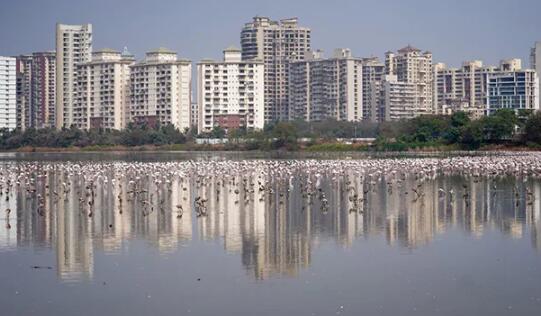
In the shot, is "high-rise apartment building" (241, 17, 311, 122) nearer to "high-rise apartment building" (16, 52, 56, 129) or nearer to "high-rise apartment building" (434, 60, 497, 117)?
"high-rise apartment building" (434, 60, 497, 117)

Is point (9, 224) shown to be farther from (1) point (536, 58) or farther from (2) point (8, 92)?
(1) point (536, 58)

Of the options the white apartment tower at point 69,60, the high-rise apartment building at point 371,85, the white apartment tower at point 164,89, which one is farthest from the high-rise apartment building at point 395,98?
the white apartment tower at point 69,60

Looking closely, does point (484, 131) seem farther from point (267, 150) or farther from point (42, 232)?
point (42, 232)

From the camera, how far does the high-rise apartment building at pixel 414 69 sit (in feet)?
501

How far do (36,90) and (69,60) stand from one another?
22279mm

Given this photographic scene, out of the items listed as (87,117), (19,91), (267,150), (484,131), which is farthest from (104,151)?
(19,91)

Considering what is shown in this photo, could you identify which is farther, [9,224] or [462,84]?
[462,84]

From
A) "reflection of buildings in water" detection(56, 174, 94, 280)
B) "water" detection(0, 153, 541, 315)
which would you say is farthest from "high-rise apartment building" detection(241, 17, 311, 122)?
"reflection of buildings in water" detection(56, 174, 94, 280)

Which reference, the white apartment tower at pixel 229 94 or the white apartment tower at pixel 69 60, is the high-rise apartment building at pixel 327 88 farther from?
the white apartment tower at pixel 69 60

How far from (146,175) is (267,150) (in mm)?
50538

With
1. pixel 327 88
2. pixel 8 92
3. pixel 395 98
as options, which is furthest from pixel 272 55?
pixel 8 92

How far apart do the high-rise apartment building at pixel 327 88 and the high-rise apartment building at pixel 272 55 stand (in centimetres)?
179

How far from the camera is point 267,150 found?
3789 inches

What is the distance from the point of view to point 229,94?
122 m
